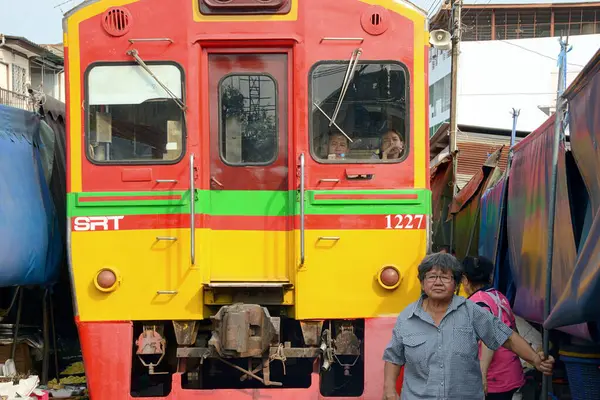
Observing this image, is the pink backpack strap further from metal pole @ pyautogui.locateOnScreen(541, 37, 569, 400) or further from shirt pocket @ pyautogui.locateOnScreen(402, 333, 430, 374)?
shirt pocket @ pyautogui.locateOnScreen(402, 333, 430, 374)

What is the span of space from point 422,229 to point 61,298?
175 inches

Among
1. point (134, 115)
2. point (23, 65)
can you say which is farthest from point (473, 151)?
point (23, 65)

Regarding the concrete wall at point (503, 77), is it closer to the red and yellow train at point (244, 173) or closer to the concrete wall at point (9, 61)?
the concrete wall at point (9, 61)

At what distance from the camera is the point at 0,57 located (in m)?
31.1

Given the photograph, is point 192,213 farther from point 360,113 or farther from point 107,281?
point 360,113

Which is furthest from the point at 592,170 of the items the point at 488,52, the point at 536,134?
the point at 488,52

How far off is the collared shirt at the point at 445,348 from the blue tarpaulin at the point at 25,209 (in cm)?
391

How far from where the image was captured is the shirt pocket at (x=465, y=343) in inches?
171

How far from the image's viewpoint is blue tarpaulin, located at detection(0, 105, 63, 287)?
712 cm

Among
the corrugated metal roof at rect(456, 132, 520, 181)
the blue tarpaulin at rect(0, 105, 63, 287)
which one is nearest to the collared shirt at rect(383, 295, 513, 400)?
the blue tarpaulin at rect(0, 105, 63, 287)

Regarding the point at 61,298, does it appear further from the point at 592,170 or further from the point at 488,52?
the point at 488,52

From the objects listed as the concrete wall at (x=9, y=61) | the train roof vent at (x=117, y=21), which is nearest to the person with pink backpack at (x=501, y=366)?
the train roof vent at (x=117, y=21)

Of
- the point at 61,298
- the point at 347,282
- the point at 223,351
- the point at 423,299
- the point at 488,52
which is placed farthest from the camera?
the point at 488,52

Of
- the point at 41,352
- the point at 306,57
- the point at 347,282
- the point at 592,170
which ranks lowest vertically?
the point at 41,352
